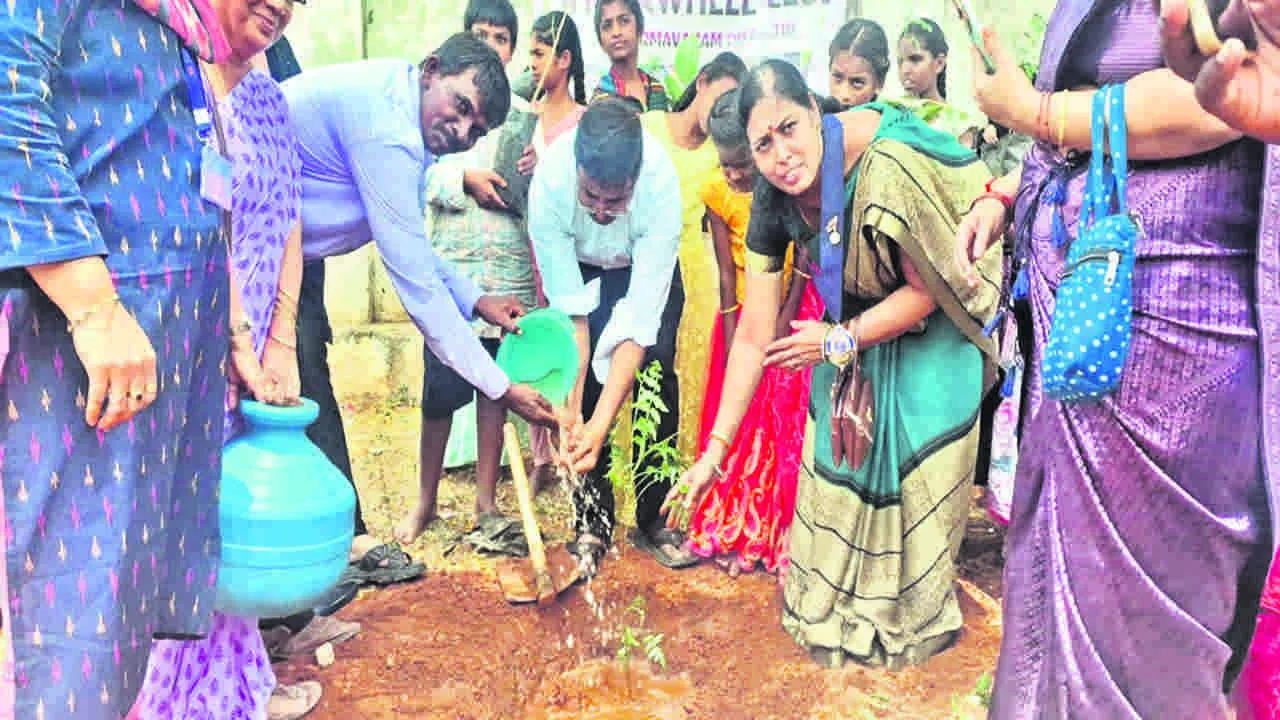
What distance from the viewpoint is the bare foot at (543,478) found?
4.46m

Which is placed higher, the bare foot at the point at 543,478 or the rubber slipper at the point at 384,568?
the bare foot at the point at 543,478

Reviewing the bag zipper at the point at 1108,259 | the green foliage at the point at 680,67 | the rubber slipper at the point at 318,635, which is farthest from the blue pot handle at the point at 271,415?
the green foliage at the point at 680,67

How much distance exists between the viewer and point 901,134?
118 inches

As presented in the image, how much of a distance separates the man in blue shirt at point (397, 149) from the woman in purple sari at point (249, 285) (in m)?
0.40

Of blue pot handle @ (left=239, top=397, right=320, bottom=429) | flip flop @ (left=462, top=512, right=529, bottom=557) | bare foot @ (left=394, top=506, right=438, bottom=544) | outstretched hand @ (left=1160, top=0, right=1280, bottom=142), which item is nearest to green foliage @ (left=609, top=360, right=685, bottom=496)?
flip flop @ (left=462, top=512, right=529, bottom=557)

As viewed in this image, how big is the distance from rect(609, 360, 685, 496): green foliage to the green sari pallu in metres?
0.80

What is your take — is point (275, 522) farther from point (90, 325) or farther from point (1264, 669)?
point (1264, 669)

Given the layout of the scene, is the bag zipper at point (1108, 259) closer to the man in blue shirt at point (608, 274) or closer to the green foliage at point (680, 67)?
the man in blue shirt at point (608, 274)

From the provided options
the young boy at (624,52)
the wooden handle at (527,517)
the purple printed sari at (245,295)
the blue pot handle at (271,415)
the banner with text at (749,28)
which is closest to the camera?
the blue pot handle at (271,415)

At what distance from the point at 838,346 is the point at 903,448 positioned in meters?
0.44

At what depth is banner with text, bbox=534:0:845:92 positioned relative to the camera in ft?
16.3

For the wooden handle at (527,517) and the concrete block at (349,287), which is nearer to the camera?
the wooden handle at (527,517)

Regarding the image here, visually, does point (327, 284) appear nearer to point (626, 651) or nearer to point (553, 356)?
point (553, 356)

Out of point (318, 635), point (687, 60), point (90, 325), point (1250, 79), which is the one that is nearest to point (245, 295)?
point (90, 325)
